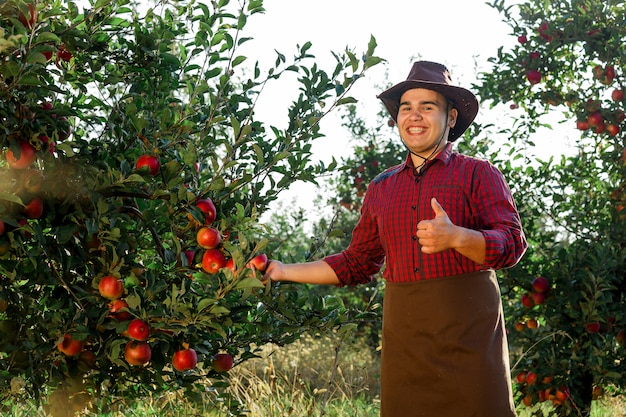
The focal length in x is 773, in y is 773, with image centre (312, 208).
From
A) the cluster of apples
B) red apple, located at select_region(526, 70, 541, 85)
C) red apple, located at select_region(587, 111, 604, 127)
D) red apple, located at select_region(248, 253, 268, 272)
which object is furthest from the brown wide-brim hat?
red apple, located at select_region(526, 70, 541, 85)

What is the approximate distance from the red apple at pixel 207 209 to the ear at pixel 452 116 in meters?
0.85

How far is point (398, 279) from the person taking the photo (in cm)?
236

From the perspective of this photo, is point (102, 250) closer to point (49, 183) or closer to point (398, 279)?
point (49, 183)

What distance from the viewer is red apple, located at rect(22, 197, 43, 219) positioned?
2342 mm

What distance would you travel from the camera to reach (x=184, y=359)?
239 cm

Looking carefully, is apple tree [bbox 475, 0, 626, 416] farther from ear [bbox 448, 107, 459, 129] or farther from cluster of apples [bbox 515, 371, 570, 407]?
ear [bbox 448, 107, 459, 129]

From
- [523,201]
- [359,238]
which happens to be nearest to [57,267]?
[359,238]

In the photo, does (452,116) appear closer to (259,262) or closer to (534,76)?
(259,262)

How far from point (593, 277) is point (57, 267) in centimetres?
280

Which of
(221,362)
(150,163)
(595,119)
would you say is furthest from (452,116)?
(595,119)

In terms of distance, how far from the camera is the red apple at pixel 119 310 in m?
2.33

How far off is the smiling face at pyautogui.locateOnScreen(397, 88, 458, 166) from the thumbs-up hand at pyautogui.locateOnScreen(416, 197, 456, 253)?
1.56 ft

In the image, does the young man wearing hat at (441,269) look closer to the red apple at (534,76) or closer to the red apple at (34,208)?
the red apple at (34,208)

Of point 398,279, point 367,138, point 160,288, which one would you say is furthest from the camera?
point 367,138
